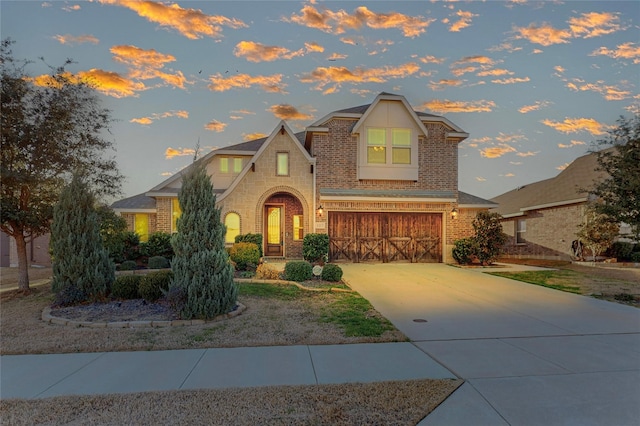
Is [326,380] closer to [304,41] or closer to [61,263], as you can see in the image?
[61,263]

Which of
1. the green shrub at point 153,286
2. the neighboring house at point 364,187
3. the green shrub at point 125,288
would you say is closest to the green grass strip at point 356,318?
the green shrub at point 153,286

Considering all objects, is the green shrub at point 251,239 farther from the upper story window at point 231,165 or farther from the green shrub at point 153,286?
the green shrub at point 153,286

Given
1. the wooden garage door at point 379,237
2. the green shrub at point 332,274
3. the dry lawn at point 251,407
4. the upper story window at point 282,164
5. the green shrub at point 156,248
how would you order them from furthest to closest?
the wooden garage door at point 379,237
the upper story window at point 282,164
the green shrub at point 156,248
the green shrub at point 332,274
the dry lawn at point 251,407

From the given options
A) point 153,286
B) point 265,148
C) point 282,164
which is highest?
point 265,148

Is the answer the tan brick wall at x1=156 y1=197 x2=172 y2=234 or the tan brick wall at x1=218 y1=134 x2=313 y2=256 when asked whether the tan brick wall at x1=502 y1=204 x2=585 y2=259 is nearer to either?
the tan brick wall at x1=218 y1=134 x2=313 y2=256

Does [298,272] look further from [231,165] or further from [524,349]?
[231,165]

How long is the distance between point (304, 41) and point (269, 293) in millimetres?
8572

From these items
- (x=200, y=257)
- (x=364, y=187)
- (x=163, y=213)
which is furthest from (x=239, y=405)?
(x=163, y=213)

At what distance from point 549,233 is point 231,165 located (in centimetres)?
1854

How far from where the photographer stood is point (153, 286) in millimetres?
7797

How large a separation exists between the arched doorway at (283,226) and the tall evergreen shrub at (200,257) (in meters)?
9.68

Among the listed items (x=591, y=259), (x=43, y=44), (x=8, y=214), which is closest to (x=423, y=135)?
(x=591, y=259)

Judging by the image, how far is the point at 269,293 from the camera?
923 cm

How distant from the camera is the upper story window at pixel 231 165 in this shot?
18.5 metres
